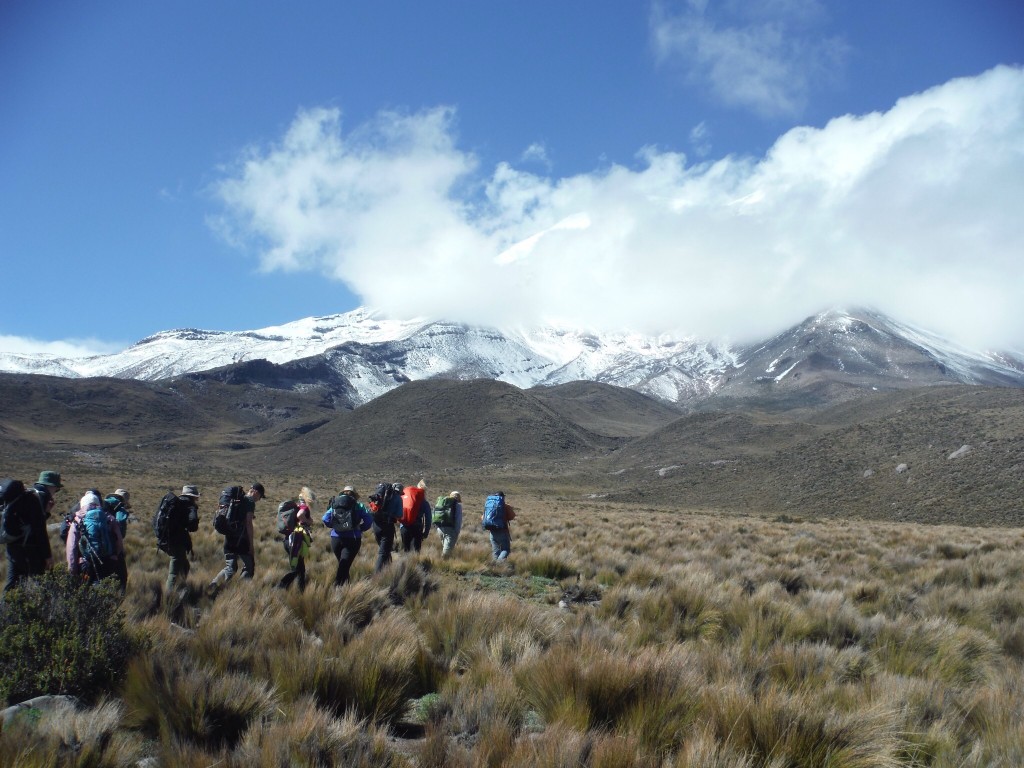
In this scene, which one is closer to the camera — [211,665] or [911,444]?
[211,665]

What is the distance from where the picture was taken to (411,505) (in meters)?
12.1

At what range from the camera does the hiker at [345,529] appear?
8.88 m

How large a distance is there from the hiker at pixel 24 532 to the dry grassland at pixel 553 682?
3.58ft

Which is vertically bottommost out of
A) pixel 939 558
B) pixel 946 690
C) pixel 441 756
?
pixel 939 558

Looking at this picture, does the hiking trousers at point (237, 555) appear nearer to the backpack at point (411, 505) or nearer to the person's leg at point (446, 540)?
the backpack at point (411, 505)

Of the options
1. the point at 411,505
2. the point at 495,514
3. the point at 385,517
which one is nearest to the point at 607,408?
the point at 495,514

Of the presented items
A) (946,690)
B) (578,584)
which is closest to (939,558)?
(578,584)

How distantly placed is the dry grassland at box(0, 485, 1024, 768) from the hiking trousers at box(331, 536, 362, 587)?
743 millimetres

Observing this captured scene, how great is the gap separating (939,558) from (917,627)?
776 centimetres

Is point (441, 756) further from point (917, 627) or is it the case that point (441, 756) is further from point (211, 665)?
point (917, 627)

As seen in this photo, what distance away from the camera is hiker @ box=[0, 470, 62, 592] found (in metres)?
6.57

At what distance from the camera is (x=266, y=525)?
58.8ft

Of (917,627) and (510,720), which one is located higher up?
(510,720)

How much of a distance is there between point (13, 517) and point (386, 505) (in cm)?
539
